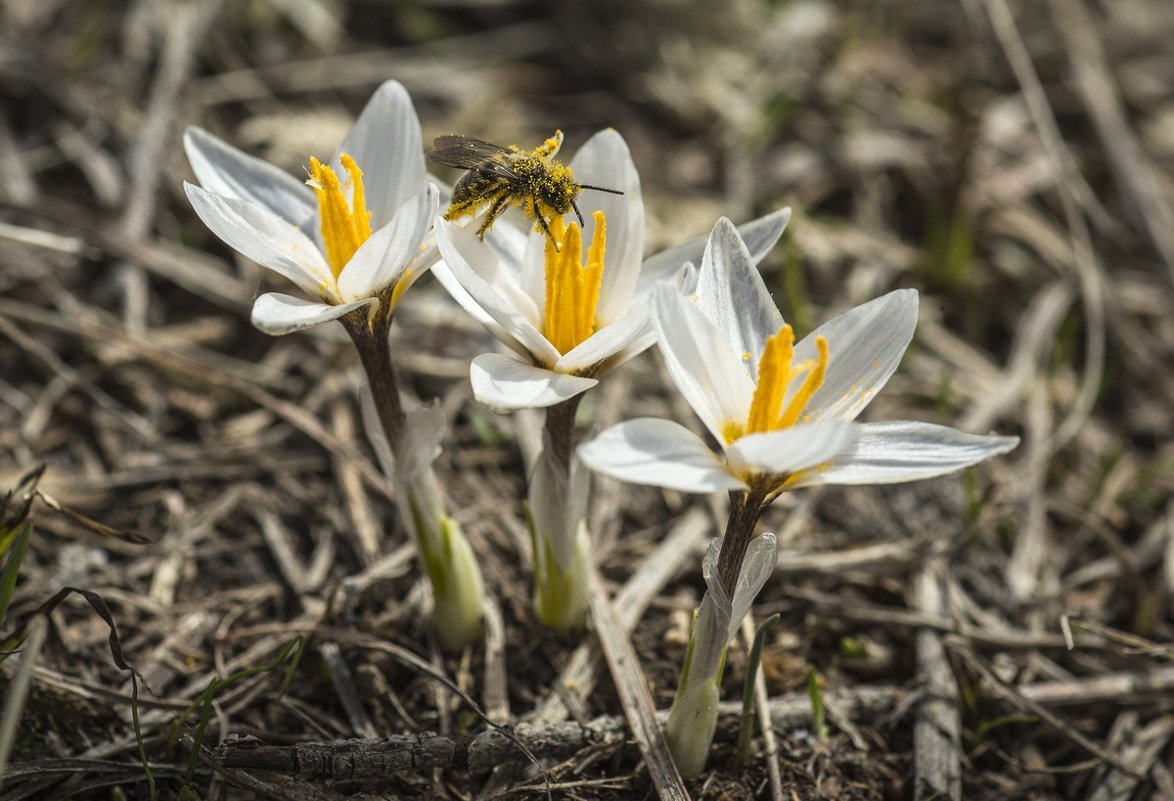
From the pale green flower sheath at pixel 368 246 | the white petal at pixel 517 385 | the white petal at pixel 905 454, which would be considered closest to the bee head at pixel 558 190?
the pale green flower sheath at pixel 368 246

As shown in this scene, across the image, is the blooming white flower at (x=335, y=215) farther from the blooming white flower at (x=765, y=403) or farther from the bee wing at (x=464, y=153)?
the blooming white flower at (x=765, y=403)

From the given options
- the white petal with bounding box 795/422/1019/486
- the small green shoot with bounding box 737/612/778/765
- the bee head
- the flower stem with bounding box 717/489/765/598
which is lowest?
the small green shoot with bounding box 737/612/778/765

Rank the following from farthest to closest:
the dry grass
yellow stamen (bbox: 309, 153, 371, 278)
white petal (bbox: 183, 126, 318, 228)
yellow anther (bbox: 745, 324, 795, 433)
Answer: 1. the dry grass
2. white petal (bbox: 183, 126, 318, 228)
3. yellow stamen (bbox: 309, 153, 371, 278)
4. yellow anther (bbox: 745, 324, 795, 433)

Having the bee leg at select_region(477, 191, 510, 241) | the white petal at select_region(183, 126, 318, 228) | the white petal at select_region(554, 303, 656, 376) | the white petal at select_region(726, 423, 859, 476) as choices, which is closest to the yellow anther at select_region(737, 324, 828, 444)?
the white petal at select_region(726, 423, 859, 476)

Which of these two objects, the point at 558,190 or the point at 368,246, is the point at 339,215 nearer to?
the point at 368,246

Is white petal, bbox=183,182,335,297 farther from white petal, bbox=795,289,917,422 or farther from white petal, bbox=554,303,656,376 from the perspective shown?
white petal, bbox=795,289,917,422

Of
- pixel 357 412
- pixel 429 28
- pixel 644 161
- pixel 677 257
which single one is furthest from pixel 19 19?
pixel 677 257

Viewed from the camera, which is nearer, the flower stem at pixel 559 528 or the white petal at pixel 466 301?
the white petal at pixel 466 301
